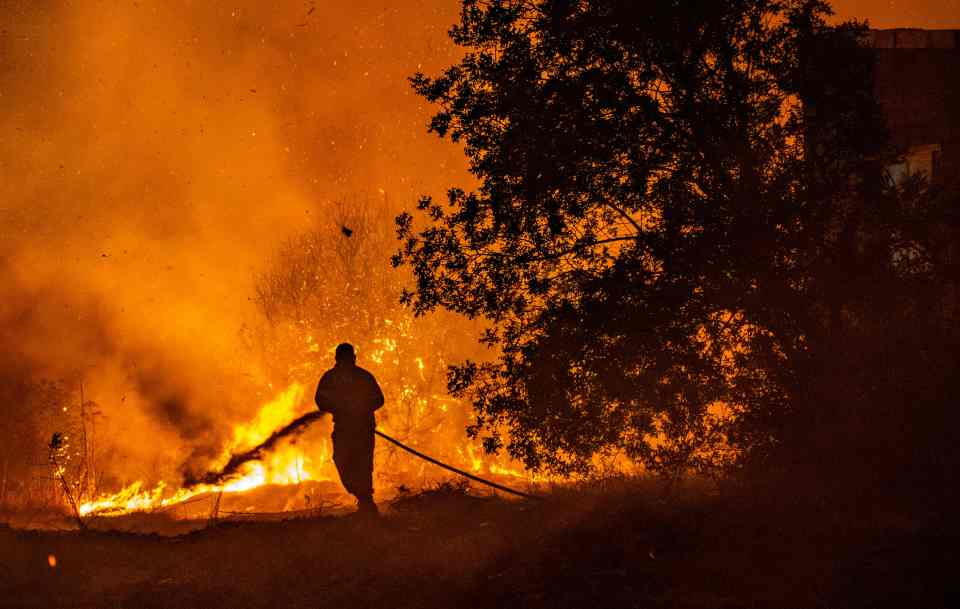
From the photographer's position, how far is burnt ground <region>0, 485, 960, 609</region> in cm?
611

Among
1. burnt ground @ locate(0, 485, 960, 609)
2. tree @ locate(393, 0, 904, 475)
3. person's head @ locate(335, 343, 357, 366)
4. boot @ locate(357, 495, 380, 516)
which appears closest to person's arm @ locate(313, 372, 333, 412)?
person's head @ locate(335, 343, 357, 366)

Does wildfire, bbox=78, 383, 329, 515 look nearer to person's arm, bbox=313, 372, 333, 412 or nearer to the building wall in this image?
person's arm, bbox=313, 372, 333, 412

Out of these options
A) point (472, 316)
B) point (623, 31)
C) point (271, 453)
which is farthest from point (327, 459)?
point (623, 31)

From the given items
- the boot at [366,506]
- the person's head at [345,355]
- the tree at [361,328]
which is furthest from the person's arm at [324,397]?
the tree at [361,328]

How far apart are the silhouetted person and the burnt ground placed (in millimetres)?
434

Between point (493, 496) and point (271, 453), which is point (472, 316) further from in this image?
point (271, 453)

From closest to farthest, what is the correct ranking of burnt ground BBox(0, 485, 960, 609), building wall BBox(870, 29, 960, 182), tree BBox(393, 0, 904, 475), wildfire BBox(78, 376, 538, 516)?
1. burnt ground BBox(0, 485, 960, 609)
2. tree BBox(393, 0, 904, 475)
3. building wall BBox(870, 29, 960, 182)
4. wildfire BBox(78, 376, 538, 516)

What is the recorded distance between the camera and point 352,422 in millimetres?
10258

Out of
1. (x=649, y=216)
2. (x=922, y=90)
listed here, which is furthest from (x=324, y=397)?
(x=922, y=90)

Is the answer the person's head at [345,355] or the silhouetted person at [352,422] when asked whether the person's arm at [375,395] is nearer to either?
the silhouetted person at [352,422]

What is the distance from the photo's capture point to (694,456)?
29.2ft

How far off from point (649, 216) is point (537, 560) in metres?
3.50

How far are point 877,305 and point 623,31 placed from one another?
3496mm

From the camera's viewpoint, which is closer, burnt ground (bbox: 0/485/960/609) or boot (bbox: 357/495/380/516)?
burnt ground (bbox: 0/485/960/609)
